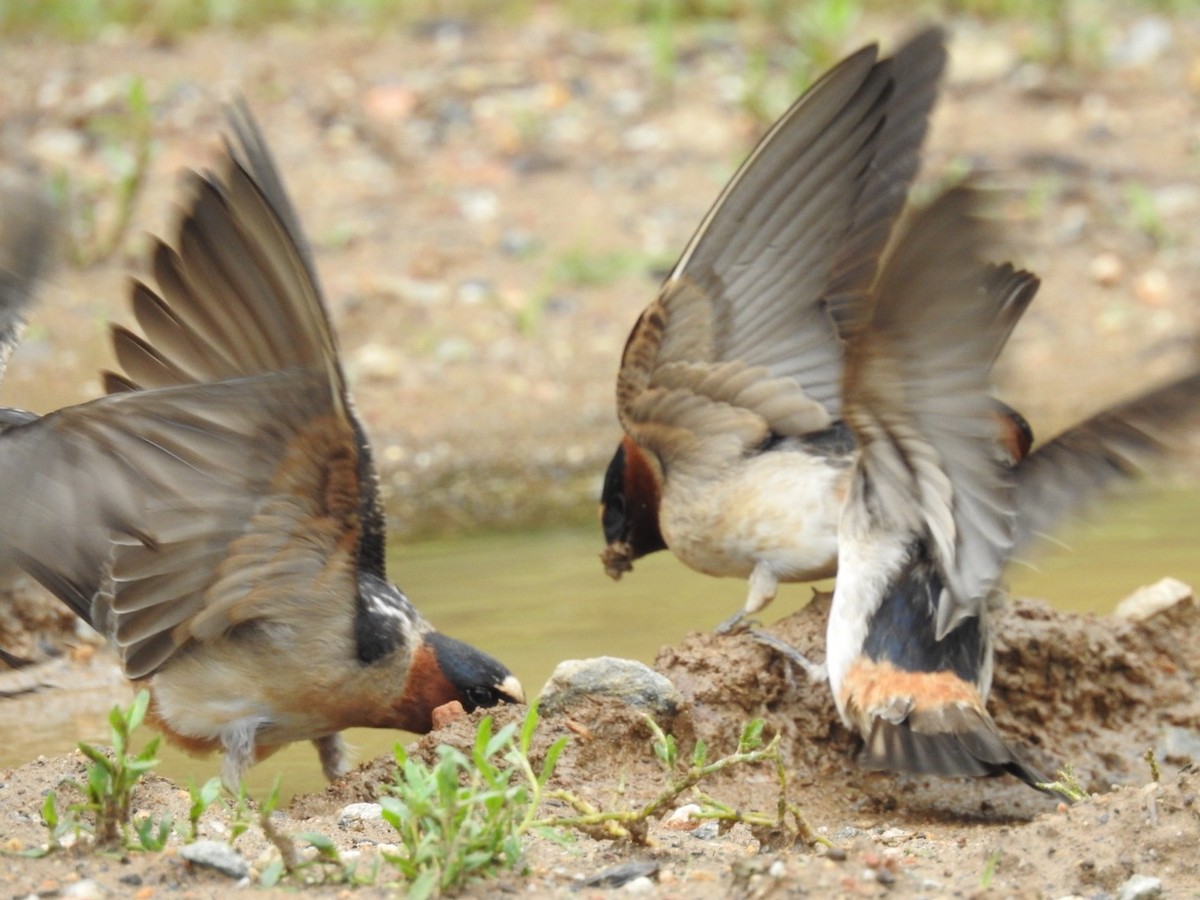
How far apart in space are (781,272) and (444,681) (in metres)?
1.72

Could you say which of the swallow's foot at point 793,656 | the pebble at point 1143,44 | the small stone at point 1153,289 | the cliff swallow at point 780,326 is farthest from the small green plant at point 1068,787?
the pebble at point 1143,44

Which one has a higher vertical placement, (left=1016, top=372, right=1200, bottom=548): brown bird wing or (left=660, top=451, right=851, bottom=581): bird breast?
(left=1016, top=372, right=1200, bottom=548): brown bird wing

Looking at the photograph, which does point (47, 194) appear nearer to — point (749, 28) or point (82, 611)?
point (82, 611)

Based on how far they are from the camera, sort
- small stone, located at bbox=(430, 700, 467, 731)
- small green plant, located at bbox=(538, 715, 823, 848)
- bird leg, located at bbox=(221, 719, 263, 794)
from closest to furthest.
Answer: small green plant, located at bbox=(538, 715, 823, 848) → bird leg, located at bbox=(221, 719, 263, 794) → small stone, located at bbox=(430, 700, 467, 731)

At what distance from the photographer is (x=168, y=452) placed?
3979 millimetres

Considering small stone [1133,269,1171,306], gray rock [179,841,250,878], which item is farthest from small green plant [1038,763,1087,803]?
small stone [1133,269,1171,306]

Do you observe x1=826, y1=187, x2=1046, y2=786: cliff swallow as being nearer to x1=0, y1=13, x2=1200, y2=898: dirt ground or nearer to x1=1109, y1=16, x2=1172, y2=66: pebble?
x1=0, y1=13, x2=1200, y2=898: dirt ground

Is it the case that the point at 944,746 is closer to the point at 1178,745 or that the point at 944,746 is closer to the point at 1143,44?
the point at 1178,745

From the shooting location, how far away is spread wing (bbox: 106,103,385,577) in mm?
4289

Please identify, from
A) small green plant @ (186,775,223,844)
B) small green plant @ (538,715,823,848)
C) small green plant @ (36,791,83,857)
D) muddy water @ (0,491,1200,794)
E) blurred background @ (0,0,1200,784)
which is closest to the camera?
small green plant @ (186,775,223,844)

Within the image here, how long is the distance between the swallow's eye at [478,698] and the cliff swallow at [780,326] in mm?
873

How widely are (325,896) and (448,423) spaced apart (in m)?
5.70

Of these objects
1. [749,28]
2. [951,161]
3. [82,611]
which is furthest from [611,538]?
[749,28]

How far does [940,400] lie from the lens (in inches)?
172
